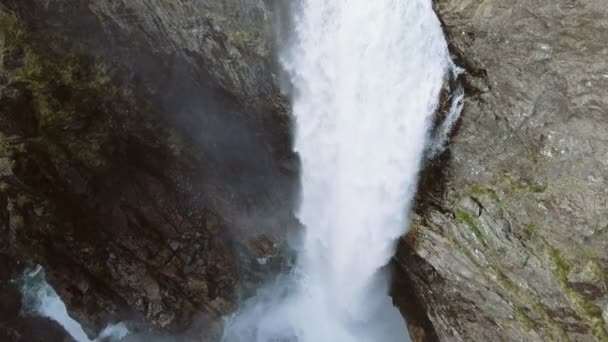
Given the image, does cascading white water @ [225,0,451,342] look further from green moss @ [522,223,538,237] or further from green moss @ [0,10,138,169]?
green moss @ [0,10,138,169]

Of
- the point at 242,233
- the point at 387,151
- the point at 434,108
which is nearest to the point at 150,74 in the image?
the point at 242,233

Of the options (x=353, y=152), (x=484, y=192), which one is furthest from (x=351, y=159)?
(x=484, y=192)

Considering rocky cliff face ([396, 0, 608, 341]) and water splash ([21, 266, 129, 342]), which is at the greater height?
rocky cliff face ([396, 0, 608, 341])

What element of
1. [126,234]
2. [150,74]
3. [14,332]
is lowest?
[14,332]

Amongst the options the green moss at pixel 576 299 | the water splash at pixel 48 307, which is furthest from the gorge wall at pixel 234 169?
the water splash at pixel 48 307

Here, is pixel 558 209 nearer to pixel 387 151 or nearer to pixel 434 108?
pixel 434 108

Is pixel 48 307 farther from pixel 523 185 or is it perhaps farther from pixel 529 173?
pixel 529 173

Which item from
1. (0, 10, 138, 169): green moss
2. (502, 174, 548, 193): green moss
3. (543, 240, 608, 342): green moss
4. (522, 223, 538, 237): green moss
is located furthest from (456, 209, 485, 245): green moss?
(0, 10, 138, 169): green moss
